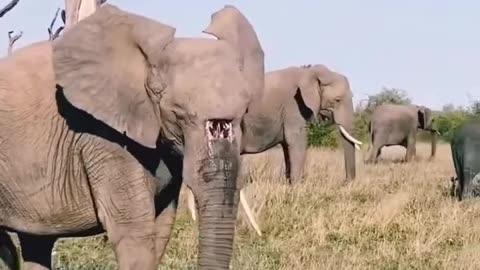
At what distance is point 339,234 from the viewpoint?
8523 mm

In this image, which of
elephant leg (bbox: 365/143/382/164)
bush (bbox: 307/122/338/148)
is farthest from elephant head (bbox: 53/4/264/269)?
bush (bbox: 307/122/338/148)

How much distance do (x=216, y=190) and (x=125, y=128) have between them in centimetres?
56

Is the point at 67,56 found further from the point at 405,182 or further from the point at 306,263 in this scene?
the point at 405,182

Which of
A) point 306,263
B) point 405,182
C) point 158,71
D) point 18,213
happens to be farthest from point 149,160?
point 405,182

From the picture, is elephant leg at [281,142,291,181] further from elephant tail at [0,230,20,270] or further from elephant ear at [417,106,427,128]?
elephant ear at [417,106,427,128]

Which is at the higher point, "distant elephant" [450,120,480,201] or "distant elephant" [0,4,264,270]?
"distant elephant" [0,4,264,270]

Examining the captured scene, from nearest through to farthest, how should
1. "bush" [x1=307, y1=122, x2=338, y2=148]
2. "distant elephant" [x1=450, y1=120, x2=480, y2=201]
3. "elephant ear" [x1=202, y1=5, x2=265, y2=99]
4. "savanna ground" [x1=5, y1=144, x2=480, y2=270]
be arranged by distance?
"elephant ear" [x1=202, y1=5, x2=265, y2=99] → "savanna ground" [x1=5, y1=144, x2=480, y2=270] → "distant elephant" [x1=450, y1=120, x2=480, y2=201] → "bush" [x1=307, y1=122, x2=338, y2=148]

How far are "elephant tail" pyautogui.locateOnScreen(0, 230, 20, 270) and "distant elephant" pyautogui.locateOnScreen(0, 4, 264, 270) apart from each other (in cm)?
59

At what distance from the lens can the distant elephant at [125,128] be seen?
4.39m

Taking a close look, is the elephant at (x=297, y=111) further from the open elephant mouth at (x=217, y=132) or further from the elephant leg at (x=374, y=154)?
the open elephant mouth at (x=217, y=132)

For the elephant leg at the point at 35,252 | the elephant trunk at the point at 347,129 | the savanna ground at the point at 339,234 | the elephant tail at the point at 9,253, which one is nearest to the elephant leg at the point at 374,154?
the elephant trunk at the point at 347,129

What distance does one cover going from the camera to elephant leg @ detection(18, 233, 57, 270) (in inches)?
222

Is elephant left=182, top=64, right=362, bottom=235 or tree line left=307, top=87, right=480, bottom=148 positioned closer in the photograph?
elephant left=182, top=64, right=362, bottom=235

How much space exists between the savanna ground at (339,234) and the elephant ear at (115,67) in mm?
2420
